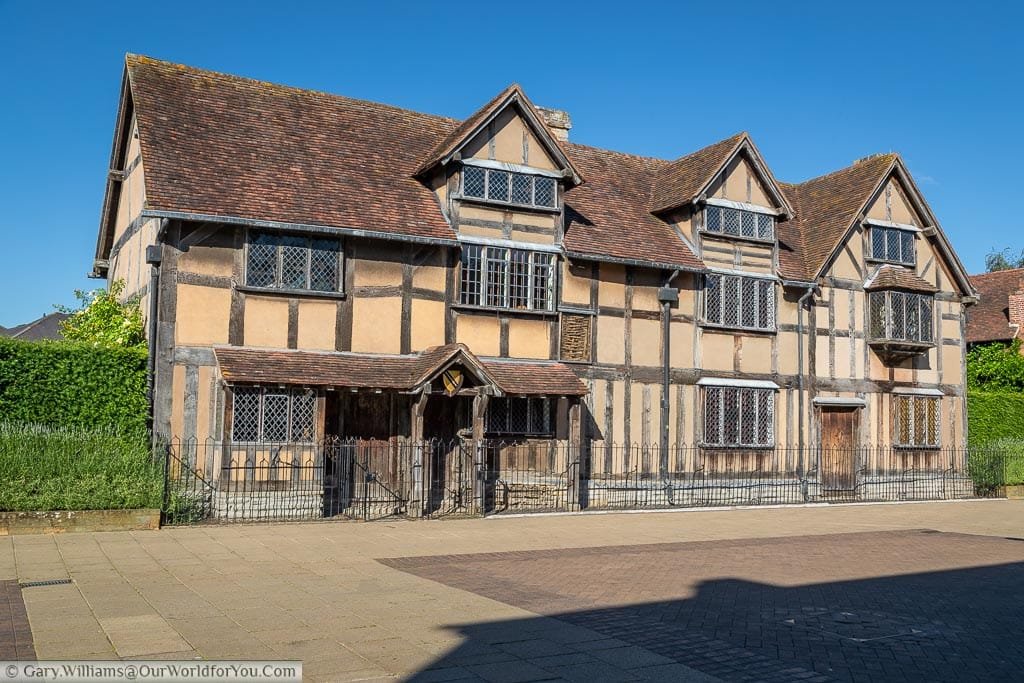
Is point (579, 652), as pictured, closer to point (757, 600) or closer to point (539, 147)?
point (757, 600)

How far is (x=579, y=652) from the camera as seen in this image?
8320mm

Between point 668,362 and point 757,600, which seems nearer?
point 757,600

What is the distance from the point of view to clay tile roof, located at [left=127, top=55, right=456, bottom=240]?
18.9 m

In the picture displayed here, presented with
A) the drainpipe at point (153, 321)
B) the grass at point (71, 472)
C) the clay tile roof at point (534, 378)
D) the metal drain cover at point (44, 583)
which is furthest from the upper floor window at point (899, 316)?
the metal drain cover at point (44, 583)

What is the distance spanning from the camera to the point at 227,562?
12727mm

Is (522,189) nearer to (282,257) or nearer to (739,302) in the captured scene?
(282,257)

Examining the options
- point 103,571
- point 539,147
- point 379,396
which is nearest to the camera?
point 103,571

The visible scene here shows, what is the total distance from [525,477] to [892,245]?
1336cm

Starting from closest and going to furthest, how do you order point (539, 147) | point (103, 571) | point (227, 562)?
1. point (103, 571)
2. point (227, 562)
3. point (539, 147)

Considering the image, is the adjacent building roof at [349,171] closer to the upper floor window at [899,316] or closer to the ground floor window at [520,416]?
the upper floor window at [899,316]

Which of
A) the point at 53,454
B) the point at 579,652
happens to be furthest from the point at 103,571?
the point at 579,652

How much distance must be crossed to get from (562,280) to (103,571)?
Answer: 12638 millimetres

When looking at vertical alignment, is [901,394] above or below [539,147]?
below


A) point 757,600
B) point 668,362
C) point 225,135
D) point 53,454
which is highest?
point 225,135
